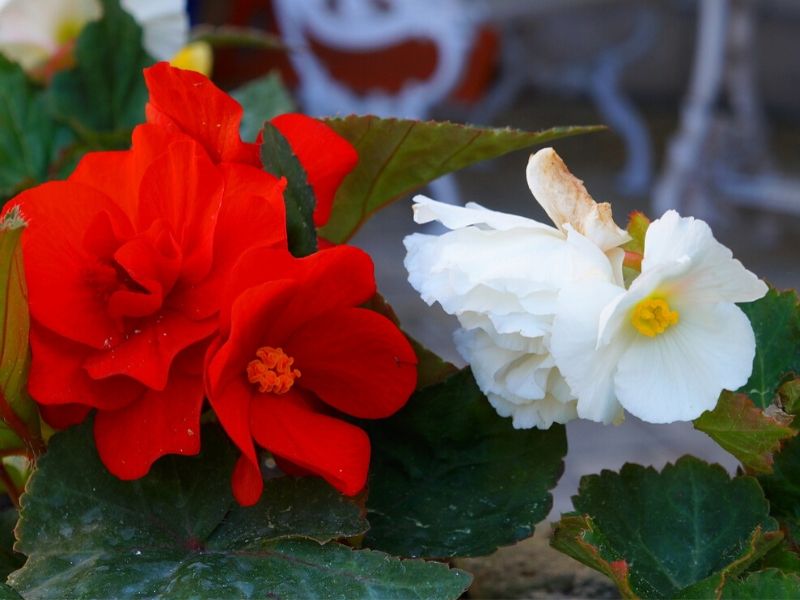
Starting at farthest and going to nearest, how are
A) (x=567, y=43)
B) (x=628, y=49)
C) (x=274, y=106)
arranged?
1. (x=567, y=43)
2. (x=628, y=49)
3. (x=274, y=106)

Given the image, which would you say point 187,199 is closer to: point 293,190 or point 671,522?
point 293,190

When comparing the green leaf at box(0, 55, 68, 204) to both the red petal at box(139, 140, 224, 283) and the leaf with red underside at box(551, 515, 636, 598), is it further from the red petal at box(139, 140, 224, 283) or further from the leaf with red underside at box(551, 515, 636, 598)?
the leaf with red underside at box(551, 515, 636, 598)

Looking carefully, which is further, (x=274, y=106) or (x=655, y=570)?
(x=274, y=106)

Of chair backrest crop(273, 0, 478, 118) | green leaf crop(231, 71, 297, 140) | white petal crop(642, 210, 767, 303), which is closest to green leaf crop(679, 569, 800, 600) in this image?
white petal crop(642, 210, 767, 303)

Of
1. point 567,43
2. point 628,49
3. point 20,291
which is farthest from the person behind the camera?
point 567,43

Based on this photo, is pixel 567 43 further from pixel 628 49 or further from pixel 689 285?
pixel 689 285

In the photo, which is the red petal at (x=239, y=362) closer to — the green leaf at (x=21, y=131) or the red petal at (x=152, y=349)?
the red petal at (x=152, y=349)

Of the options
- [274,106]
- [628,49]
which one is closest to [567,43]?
[628,49]

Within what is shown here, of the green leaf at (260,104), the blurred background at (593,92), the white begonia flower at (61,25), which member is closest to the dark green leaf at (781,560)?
the green leaf at (260,104)
